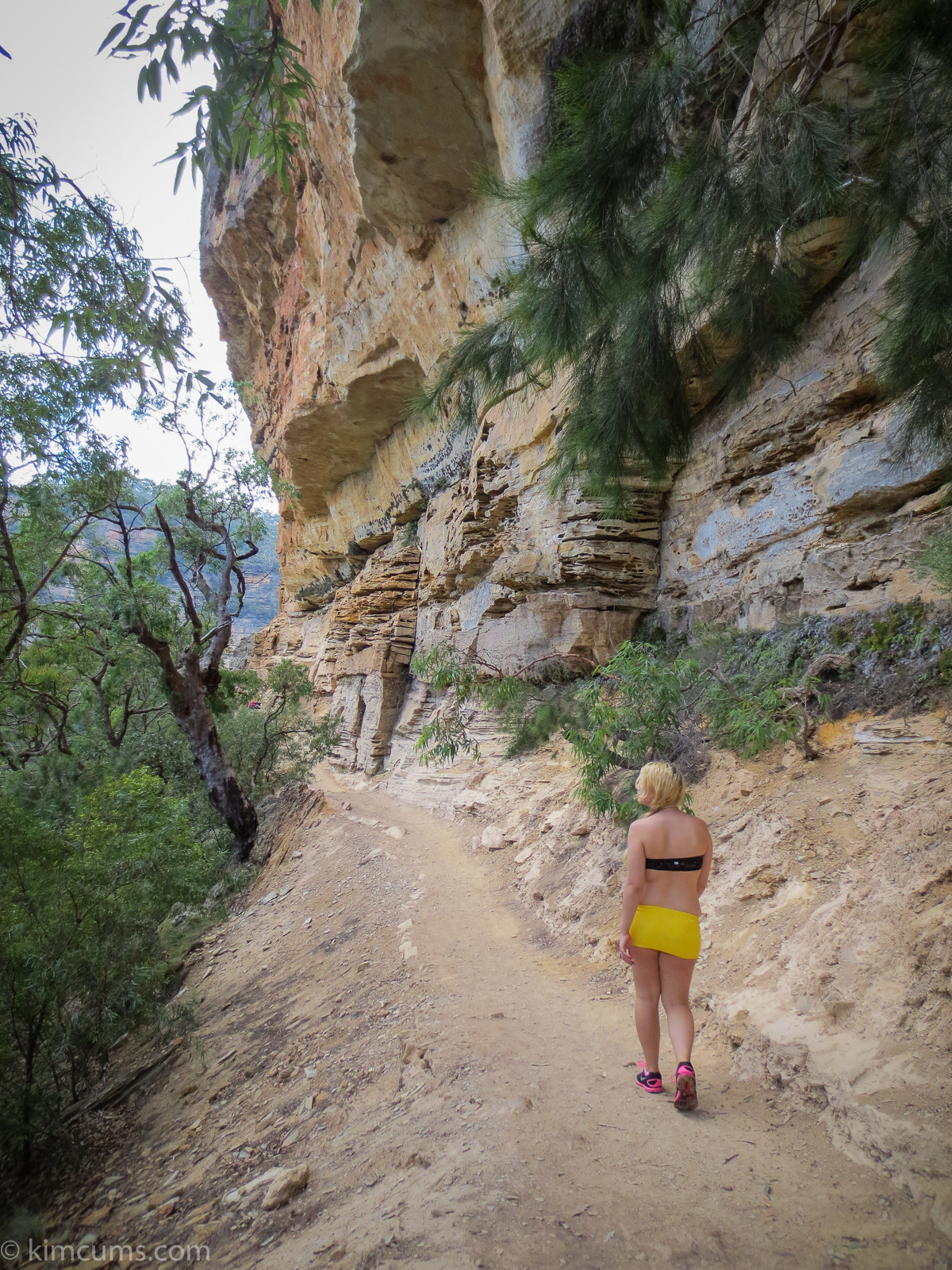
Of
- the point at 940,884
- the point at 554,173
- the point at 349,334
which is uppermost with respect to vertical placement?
the point at 349,334

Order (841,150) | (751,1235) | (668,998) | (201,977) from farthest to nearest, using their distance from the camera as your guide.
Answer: (201,977) → (841,150) → (668,998) → (751,1235)

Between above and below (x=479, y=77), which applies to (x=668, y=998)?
below

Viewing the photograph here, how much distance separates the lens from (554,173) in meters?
3.13

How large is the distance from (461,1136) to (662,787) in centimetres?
151

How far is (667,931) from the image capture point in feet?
7.38

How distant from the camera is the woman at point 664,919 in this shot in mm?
2240

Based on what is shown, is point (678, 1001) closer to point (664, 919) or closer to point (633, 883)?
point (664, 919)

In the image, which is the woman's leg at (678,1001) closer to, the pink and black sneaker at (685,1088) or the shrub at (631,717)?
the pink and black sneaker at (685,1088)

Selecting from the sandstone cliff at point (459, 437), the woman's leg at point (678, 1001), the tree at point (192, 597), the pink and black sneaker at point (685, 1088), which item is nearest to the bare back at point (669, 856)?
the woman's leg at point (678, 1001)

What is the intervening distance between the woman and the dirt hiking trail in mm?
286

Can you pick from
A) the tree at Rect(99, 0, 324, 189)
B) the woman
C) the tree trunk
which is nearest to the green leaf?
the tree at Rect(99, 0, 324, 189)

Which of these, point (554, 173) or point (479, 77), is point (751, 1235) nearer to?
point (554, 173)

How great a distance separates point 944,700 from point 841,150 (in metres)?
3.11

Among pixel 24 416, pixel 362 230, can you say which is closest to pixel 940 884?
pixel 24 416
